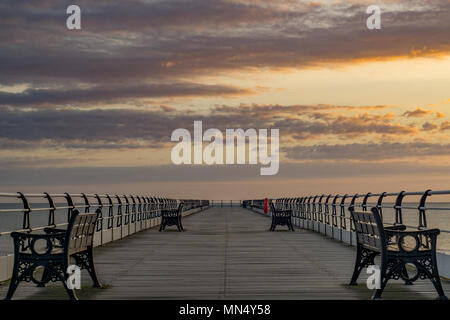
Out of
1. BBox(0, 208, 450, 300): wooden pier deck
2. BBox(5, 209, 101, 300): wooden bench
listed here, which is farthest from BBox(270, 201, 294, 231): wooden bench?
BBox(5, 209, 101, 300): wooden bench

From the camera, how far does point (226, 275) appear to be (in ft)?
44.2

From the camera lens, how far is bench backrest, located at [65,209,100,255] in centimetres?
1030

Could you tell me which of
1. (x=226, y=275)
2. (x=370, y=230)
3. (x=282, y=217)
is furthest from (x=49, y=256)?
(x=282, y=217)

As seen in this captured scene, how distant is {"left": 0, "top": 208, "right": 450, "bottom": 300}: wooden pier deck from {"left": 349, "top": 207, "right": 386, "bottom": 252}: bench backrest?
742 millimetres

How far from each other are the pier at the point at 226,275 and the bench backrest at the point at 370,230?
0.75 metres

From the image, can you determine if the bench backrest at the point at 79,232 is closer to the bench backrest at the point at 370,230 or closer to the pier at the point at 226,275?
the pier at the point at 226,275

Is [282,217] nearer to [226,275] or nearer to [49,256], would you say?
[226,275]

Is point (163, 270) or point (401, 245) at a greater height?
point (401, 245)

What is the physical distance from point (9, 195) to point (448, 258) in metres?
7.52

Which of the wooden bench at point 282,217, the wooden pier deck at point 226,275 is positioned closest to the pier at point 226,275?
the wooden pier deck at point 226,275

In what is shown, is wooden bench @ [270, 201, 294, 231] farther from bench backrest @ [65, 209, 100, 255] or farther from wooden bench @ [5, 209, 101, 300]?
wooden bench @ [5, 209, 101, 300]

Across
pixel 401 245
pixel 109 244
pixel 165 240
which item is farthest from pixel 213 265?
pixel 165 240

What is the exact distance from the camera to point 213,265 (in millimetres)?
15438
